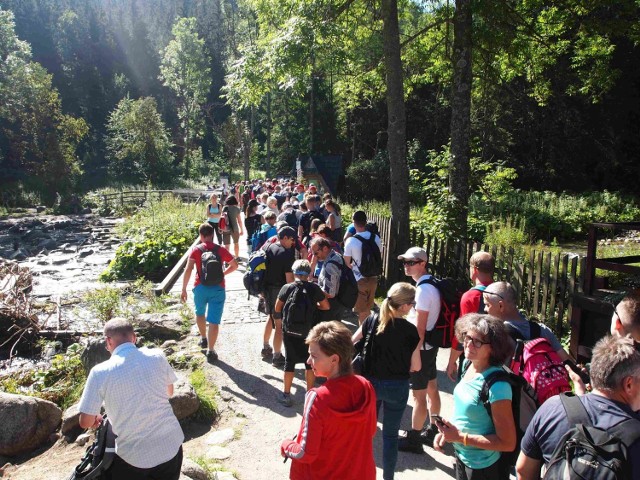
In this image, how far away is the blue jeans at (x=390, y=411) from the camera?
4090 mm

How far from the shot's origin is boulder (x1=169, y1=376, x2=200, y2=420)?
5461 mm

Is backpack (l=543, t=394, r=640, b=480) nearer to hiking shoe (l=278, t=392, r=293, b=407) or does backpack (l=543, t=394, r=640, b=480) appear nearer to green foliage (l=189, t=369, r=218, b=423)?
hiking shoe (l=278, t=392, r=293, b=407)

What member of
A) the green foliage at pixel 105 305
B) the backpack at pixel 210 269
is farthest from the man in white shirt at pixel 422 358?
the green foliage at pixel 105 305

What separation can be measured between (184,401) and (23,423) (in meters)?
2.02

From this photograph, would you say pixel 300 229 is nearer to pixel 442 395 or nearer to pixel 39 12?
pixel 442 395

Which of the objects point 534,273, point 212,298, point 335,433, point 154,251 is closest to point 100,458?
point 335,433

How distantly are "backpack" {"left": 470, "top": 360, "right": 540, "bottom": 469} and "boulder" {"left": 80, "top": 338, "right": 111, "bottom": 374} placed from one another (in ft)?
17.5

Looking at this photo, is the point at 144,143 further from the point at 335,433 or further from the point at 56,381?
the point at 335,433

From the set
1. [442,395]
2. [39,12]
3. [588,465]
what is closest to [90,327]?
[442,395]

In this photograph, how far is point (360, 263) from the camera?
7281 millimetres

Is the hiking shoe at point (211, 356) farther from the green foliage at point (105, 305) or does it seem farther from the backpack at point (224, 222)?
the backpack at point (224, 222)

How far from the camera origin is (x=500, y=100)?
2797 centimetres

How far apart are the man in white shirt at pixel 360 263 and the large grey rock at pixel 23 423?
410 centimetres

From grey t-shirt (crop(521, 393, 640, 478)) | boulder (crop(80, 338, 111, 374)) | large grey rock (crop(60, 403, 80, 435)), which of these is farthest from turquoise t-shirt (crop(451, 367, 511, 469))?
boulder (crop(80, 338, 111, 374))
